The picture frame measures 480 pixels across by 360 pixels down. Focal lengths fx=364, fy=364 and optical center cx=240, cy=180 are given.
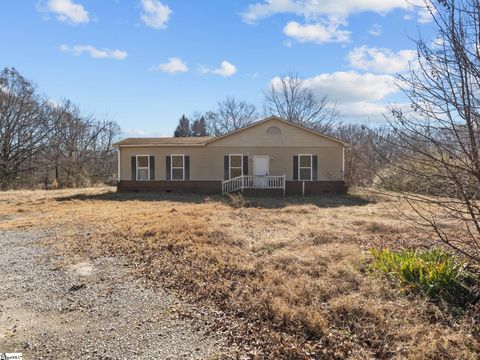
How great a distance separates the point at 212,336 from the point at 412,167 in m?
2.61

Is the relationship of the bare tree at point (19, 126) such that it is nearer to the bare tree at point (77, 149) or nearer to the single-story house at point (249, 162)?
the bare tree at point (77, 149)

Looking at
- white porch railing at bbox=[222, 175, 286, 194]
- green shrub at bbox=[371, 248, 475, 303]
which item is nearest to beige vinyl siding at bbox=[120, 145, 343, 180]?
white porch railing at bbox=[222, 175, 286, 194]

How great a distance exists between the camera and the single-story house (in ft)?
61.3

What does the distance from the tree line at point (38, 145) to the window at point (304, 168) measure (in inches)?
708

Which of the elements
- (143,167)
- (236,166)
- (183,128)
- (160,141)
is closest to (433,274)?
(236,166)

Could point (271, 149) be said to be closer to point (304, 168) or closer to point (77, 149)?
point (304, 168)

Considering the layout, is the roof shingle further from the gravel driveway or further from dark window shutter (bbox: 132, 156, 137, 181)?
the gravel driveway

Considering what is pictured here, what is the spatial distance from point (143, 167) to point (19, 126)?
1974 centimetres

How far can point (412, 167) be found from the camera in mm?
3531

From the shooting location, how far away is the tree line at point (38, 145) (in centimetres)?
3122

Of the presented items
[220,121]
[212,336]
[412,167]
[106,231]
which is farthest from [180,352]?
[220,121]

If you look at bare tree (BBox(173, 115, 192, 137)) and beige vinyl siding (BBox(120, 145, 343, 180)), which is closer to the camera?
beige vinyl siding (BBox(120, 145, 343, 180))

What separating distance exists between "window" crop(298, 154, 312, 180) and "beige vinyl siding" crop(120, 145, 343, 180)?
0.37 meters

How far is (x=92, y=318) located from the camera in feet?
13.7
